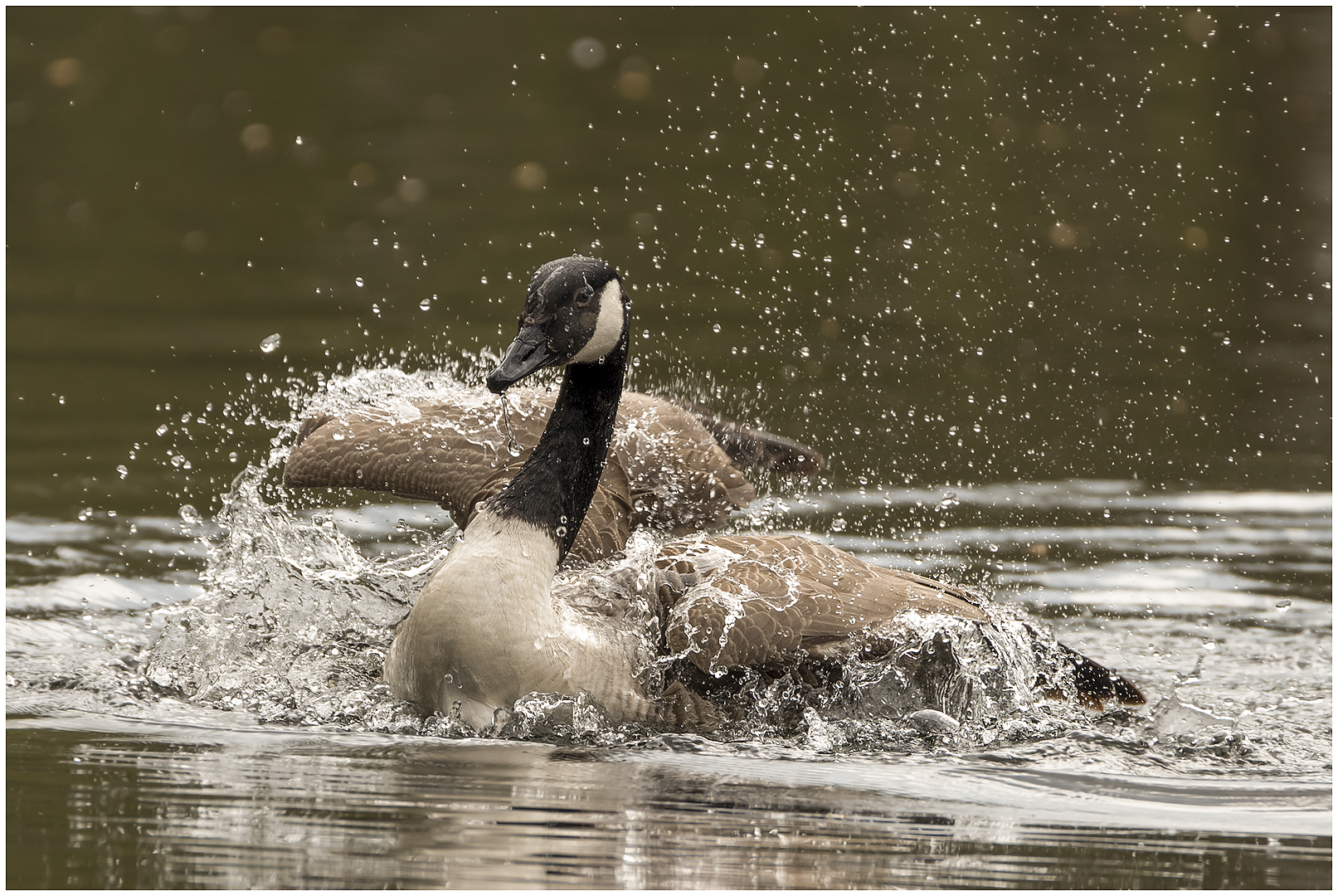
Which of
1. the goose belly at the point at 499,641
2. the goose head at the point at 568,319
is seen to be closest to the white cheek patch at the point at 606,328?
the goose head at the point at 568,319

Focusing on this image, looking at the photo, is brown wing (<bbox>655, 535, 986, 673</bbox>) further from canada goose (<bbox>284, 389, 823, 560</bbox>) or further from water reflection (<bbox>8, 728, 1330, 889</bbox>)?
canada goose (<bbox>284, 389, 823, 560</bbox>)

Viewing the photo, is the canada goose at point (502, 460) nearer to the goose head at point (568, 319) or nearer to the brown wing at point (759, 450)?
the brown wing at point (759, 450)

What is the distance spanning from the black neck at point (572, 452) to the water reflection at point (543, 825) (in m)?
0.97

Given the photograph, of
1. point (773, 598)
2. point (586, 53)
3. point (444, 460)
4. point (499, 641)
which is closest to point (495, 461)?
point (444, 460)

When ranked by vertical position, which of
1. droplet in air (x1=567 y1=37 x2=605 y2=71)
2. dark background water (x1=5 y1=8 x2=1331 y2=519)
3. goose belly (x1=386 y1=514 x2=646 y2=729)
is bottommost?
goose belly (x1=386 y1=514 x2=646 y2=729)

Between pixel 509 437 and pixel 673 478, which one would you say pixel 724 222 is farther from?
pixel 509 437

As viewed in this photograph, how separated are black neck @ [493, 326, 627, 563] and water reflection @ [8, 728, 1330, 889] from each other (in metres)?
0.97

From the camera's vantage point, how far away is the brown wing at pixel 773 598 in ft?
19.1

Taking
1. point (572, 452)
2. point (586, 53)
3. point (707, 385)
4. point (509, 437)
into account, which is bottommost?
point (572, 452)

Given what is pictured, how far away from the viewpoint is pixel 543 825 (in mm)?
4699

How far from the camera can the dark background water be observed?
10430 mm

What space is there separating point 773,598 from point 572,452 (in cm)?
101

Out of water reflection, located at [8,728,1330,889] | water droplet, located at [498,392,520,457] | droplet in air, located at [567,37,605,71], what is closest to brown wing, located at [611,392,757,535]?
water droplet, located at [498,392,520,457]

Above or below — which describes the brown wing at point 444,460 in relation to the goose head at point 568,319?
below
